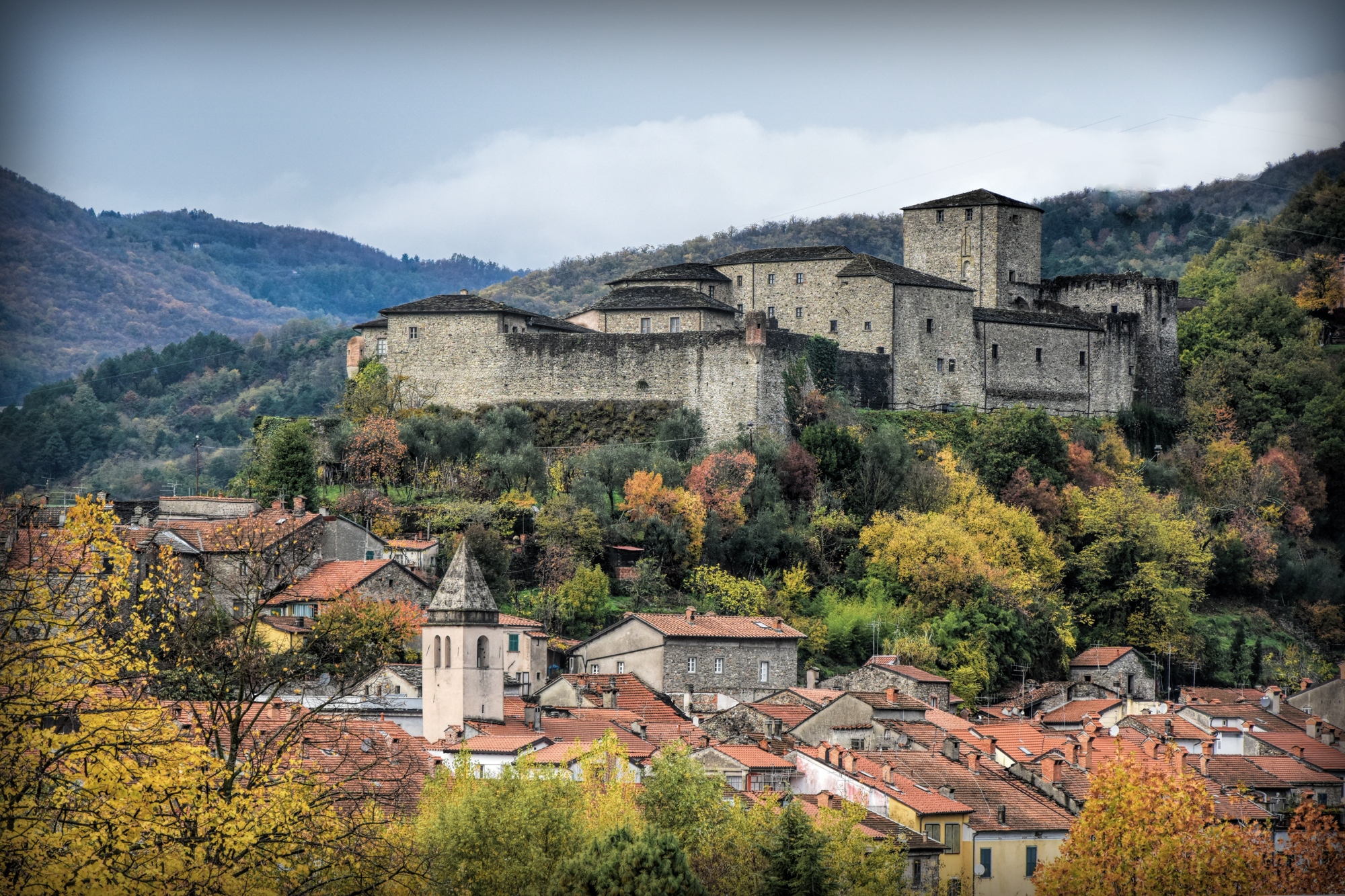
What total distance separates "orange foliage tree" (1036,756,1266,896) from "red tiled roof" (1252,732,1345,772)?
13645mm

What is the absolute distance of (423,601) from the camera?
50875 mm

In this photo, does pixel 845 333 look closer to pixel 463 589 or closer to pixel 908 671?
pixel 908 671

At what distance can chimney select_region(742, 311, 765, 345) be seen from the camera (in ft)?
204

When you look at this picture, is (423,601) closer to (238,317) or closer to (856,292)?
(856,292)

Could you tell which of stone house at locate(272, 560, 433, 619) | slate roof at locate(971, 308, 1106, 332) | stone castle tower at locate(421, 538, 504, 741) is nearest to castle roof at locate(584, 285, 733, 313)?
slate roof at locate(971, 308, 1106, 332)

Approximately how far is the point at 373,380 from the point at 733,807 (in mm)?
31092

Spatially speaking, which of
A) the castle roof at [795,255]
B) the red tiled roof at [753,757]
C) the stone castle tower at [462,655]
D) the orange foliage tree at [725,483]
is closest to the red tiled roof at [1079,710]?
the orange foliage tree at [725,483]

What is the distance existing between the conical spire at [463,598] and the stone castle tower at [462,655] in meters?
0.02

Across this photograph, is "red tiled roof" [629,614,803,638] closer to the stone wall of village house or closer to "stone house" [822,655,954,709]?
the stone wall of village house

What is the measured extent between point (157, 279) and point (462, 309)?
218 feet

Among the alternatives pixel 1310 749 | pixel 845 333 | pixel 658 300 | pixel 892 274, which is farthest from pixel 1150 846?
pixel 892 274

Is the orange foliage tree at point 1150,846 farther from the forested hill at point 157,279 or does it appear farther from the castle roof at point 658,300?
the castle roof at point 658,300

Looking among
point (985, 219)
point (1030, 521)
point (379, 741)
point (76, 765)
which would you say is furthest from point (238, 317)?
point (76, 765)

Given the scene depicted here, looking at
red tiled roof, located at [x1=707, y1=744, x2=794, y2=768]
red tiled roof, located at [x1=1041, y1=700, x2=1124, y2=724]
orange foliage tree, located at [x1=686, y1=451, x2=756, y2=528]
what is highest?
orange foliage tree, located at [x1=686, y1=451, x2=756, y2=528]
